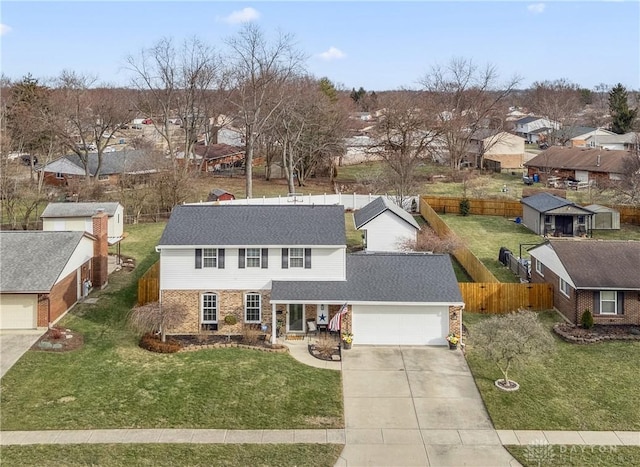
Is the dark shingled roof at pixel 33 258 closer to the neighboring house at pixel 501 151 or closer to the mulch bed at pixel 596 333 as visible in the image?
the mulch bed at pixel 596 333

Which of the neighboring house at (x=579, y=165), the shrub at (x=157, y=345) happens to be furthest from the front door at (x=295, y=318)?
the neighboring house at (x=579, y=165)

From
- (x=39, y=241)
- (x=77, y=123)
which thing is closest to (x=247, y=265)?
(x=39, y=241)

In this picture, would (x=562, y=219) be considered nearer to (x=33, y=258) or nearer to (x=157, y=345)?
(x=157, y=345)

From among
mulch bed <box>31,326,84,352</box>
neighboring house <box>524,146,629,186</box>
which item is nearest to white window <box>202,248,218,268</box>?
mulch bed <box>31,326,84,352</box>

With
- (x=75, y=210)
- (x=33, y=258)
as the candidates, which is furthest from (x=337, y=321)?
(x=75, y=210)

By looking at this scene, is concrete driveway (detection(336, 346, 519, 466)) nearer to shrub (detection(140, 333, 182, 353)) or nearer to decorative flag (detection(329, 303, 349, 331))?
decorative flag (detection(329, 303, 349, 331))

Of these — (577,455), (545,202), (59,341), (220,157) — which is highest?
(220,157)
